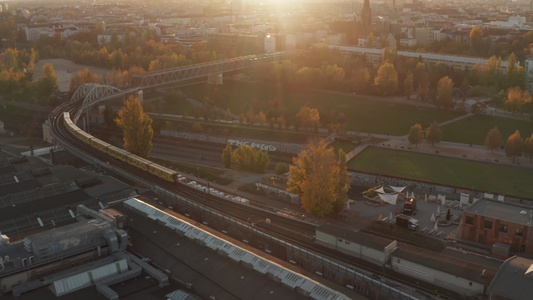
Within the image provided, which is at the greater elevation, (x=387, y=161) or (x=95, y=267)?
(x=95, y=267)

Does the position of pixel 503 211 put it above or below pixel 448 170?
above

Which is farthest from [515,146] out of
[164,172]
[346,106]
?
[164,172]

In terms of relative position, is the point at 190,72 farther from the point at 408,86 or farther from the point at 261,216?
the point at 261,216

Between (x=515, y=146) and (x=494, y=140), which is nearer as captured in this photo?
(x=515, y=146)

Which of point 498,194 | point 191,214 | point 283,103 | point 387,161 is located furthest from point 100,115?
point 498,194

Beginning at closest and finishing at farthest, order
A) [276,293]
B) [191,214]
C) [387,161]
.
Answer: [276,293] → [191,214] → [387,161]

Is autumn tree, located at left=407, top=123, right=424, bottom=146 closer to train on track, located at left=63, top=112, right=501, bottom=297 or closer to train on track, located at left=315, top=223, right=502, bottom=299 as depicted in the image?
train on track, located at left=315, top=223, right=502, bottom=299

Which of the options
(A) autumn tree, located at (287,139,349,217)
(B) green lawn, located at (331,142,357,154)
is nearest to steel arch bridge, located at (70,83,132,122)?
(B) green lawn, located at (331,142,357,154)

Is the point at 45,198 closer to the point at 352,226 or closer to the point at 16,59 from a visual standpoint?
the point at 352,226
